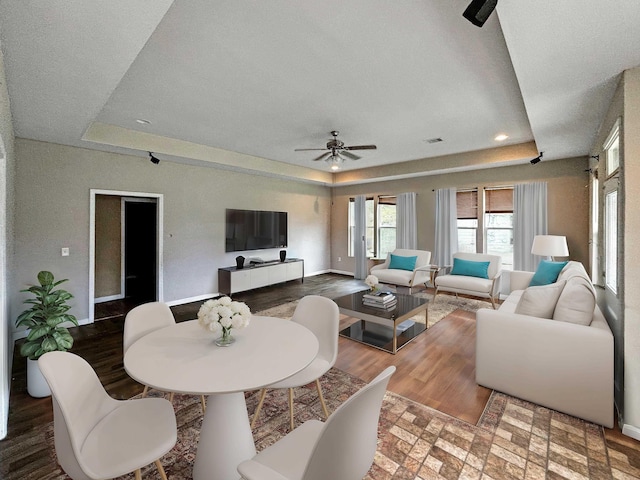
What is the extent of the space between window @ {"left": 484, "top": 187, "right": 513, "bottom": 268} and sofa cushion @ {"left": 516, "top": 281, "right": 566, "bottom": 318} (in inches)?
139

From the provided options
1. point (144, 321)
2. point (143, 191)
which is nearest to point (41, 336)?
point (144, 321)

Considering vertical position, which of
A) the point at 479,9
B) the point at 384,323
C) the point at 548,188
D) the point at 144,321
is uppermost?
the point at 479,9

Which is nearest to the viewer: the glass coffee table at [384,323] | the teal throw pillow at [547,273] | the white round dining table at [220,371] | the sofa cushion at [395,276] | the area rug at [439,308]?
the white round dining table at [220,371]

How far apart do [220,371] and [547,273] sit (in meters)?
4.24

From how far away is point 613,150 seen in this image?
2693 mm

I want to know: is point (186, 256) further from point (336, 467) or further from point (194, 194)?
point (336, 467)

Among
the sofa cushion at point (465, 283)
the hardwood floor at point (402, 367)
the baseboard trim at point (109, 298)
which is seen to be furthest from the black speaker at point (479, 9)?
the baseboard trim at point (109, 298)

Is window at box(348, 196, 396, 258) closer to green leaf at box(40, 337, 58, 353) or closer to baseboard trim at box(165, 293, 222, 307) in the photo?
baseboard trim at box(165, 293, 222, 307)

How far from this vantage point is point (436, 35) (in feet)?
7.00

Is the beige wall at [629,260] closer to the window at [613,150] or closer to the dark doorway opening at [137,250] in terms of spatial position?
the window at [613,150]

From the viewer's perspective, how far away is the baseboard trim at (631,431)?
1.95 meters

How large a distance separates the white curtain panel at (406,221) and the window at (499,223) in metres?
1.45

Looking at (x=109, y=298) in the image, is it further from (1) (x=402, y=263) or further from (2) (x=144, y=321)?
(1) (x=402, y=263)

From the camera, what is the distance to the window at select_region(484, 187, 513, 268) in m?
5.67
